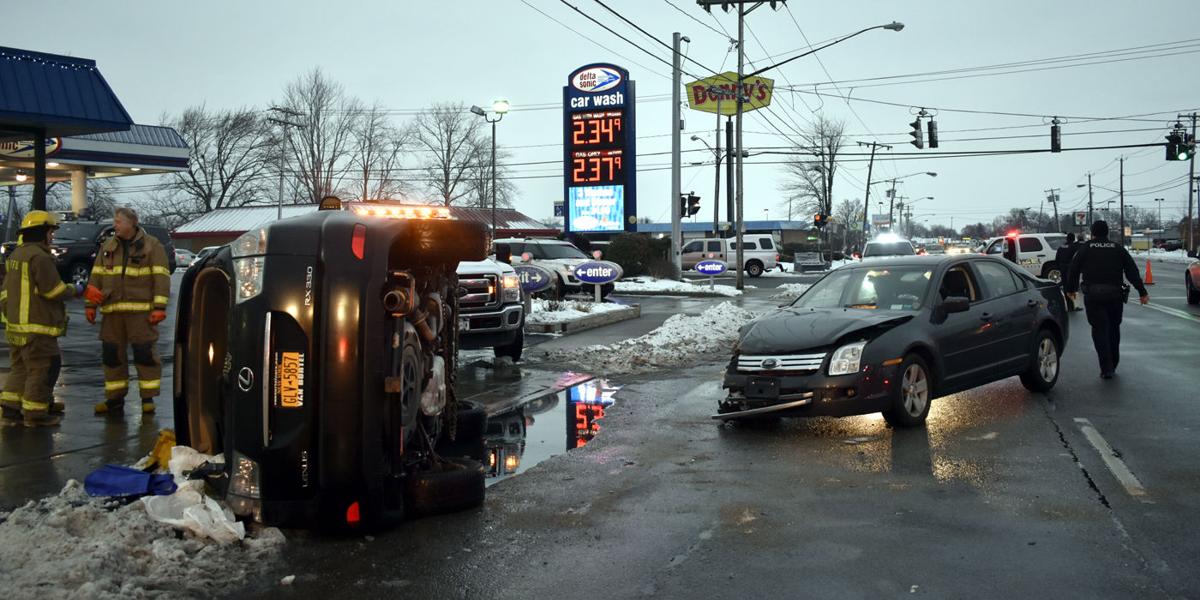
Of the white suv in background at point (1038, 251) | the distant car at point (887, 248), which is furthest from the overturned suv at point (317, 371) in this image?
the distant car at point (887, 248)

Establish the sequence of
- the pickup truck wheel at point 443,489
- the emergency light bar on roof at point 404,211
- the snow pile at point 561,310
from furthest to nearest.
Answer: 1. the snow pile at point 561,310
2. the emergency light bar on roof at point 404,211
3. the pickup truck wheel at point 443,489

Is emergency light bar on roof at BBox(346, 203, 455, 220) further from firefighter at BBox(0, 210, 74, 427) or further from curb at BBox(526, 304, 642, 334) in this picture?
curb at BBox(526, 304, 642, 334)

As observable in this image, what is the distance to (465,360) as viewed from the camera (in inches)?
540

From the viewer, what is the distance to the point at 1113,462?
7.00 m

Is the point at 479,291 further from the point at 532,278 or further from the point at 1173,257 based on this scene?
the point at 1173,257

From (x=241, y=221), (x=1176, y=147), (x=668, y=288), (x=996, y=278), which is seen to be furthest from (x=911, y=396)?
(x=241, y=221)

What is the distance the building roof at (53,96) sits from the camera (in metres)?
13.7

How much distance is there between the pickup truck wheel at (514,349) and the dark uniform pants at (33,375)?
18.5 ft

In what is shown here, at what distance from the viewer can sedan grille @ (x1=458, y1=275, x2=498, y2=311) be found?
12.2 meters

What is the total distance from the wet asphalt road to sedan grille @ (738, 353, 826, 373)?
0.54m

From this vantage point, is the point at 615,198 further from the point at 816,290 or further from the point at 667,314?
the point at 816,290

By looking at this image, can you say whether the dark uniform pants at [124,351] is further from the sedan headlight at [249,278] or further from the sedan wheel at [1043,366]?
the sedan wheel at [1043,366]

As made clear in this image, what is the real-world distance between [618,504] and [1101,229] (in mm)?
8238

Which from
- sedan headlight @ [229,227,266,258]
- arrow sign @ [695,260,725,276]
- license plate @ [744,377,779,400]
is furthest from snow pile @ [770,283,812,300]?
sedan headlight @ [229,227,266,258]
